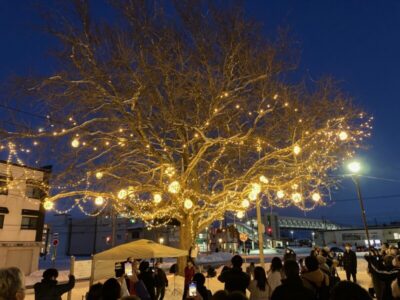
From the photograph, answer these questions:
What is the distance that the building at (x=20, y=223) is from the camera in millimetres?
26625

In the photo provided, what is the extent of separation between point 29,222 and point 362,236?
5658 centimetres

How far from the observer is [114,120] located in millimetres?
13258

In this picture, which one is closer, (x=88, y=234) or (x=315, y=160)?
(x=315, y=160)

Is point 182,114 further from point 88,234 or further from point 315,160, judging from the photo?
point 88,234

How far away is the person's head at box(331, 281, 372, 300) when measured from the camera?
103 inches

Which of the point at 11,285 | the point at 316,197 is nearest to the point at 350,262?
the point at 316,197

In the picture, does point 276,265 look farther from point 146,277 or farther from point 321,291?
Result: point 146,277

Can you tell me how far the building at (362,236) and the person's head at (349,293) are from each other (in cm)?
5949

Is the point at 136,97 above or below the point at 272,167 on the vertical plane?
above

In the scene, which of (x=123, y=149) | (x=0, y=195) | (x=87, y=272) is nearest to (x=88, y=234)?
(x=0, y=195)

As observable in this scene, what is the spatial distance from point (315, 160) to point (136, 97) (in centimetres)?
785

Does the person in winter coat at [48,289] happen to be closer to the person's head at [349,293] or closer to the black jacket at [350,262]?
the person's head at [349,293]

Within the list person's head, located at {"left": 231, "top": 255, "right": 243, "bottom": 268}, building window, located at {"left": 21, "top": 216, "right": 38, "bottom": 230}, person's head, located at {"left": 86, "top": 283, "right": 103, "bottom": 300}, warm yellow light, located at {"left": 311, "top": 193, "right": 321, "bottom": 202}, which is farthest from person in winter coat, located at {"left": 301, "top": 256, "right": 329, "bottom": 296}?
building window, located at {"left": 21, "top": 216, "right": 38, "bottom": 230}

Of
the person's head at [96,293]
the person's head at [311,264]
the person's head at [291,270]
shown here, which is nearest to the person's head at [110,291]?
the person's head at [96,293]
